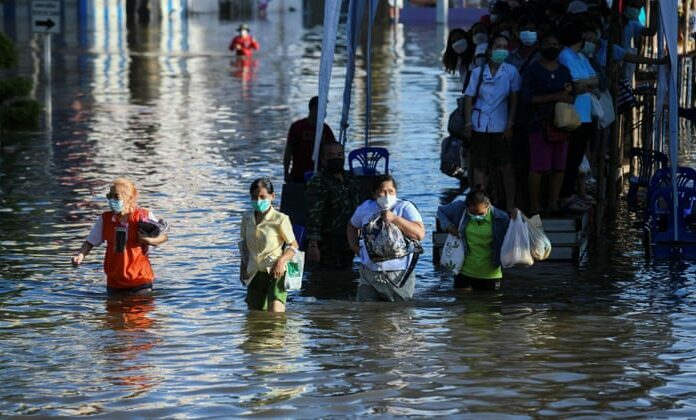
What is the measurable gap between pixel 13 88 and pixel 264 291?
13.9 m

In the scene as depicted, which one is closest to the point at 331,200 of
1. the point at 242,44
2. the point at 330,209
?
the point at 330,209

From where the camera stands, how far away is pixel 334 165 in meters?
13.2

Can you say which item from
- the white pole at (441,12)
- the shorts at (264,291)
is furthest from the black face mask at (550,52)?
the white pole at (441,12)

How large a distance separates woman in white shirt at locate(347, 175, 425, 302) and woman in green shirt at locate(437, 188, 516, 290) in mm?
612

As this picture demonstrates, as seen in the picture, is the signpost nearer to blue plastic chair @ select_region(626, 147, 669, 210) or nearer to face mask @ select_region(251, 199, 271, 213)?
→ blue plastic chair @ select_region(626, 147, 669, 210)

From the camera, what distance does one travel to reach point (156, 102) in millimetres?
30875

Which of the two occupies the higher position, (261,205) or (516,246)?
(261,205)

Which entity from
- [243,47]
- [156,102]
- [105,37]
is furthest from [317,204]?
[105,37]

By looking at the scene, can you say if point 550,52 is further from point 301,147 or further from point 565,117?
point 301,147

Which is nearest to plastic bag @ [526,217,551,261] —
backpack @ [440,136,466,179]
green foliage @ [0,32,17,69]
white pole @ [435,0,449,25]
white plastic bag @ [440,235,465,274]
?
white plastic bag @ [440,235,465,274]

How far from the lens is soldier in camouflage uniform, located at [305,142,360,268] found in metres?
13.1

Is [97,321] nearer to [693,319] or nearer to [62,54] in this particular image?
[693,319]

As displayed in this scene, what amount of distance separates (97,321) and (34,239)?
12.6 ft

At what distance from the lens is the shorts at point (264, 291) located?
11.4 meters
